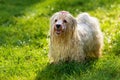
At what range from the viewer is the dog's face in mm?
7953

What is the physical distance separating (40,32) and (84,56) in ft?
9.75

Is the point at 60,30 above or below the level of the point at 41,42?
above

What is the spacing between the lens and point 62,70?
8031mm

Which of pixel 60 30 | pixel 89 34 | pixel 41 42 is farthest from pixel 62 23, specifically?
pixel 41 42

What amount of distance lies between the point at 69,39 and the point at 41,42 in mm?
2220

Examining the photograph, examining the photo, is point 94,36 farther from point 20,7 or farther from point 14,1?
point 14,1

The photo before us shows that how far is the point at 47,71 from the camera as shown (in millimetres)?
8125

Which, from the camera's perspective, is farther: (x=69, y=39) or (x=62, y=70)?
(x=69, y=39)

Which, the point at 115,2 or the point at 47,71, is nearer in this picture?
the point at 47,71

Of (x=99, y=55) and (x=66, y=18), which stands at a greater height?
(x=66, y=18)

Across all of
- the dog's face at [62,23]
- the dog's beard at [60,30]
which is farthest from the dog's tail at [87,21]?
the dog's beard at [60,30]

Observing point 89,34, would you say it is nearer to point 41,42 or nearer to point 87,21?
point 87,21

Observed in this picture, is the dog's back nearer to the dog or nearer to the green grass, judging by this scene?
the dog

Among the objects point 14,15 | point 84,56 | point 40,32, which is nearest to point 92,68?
point 84,56
